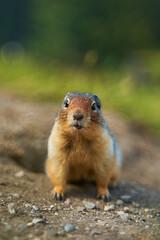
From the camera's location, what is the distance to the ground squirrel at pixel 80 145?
346 cm

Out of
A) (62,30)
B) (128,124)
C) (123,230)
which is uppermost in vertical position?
(62,30)

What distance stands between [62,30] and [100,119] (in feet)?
39.8

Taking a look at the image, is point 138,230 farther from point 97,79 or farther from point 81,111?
point 97,79

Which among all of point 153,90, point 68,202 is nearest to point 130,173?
point 68,202

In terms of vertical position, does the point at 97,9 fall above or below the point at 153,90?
above

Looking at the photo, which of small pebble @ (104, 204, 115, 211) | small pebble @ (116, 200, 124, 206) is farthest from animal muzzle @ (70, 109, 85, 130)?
small pebble @ (116, 200, 124, 206)

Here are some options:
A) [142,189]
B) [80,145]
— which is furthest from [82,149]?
[142,189]

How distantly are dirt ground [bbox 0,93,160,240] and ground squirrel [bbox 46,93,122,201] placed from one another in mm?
239

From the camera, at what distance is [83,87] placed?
8.41 m

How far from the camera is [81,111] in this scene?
3.33 metres

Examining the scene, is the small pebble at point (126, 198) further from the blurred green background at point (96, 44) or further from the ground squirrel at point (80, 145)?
the blurred green background at point (96, 44)

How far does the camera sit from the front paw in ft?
12.6

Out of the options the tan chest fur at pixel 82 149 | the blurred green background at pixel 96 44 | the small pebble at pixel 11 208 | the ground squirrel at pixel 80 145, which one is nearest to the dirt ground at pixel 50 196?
the small pebble at pixel 11 208

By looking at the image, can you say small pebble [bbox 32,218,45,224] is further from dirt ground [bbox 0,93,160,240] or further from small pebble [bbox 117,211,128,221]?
small pebble [bbox 117,211,128,221]
